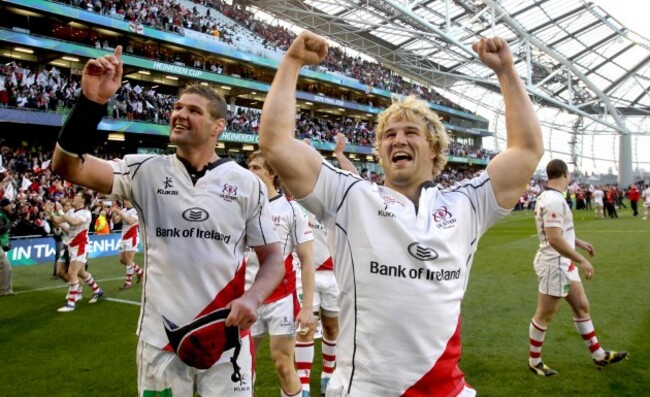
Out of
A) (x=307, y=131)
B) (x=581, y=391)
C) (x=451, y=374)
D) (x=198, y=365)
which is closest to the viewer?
(x=451, y=374)

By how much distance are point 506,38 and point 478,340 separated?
42070 millimetres

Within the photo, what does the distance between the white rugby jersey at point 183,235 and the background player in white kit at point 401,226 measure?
79cm

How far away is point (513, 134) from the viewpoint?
2342 millimetres

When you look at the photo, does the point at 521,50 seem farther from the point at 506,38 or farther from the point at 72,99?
the point at 72,99

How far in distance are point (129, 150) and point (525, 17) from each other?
36559 millimetres

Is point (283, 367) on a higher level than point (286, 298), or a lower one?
lower

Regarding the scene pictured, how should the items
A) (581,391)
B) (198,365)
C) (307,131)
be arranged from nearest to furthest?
1. (198,365)
2. (581,391)
3. (307,131)

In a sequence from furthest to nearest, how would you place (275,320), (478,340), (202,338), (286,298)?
(478,340) → (286,298) → (275,320) → (202,338)

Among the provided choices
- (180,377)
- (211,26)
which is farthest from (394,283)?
(211,26)

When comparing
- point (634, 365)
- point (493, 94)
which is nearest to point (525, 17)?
point (493, 94)

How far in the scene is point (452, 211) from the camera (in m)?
2.29

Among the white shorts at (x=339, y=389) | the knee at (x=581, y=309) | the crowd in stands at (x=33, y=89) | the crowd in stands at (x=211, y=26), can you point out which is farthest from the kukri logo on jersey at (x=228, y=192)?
the crowd in stands at (x=211, y=26)

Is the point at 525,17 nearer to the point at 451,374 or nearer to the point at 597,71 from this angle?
the point at 597,71

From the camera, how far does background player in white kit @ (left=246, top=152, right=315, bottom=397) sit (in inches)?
165
